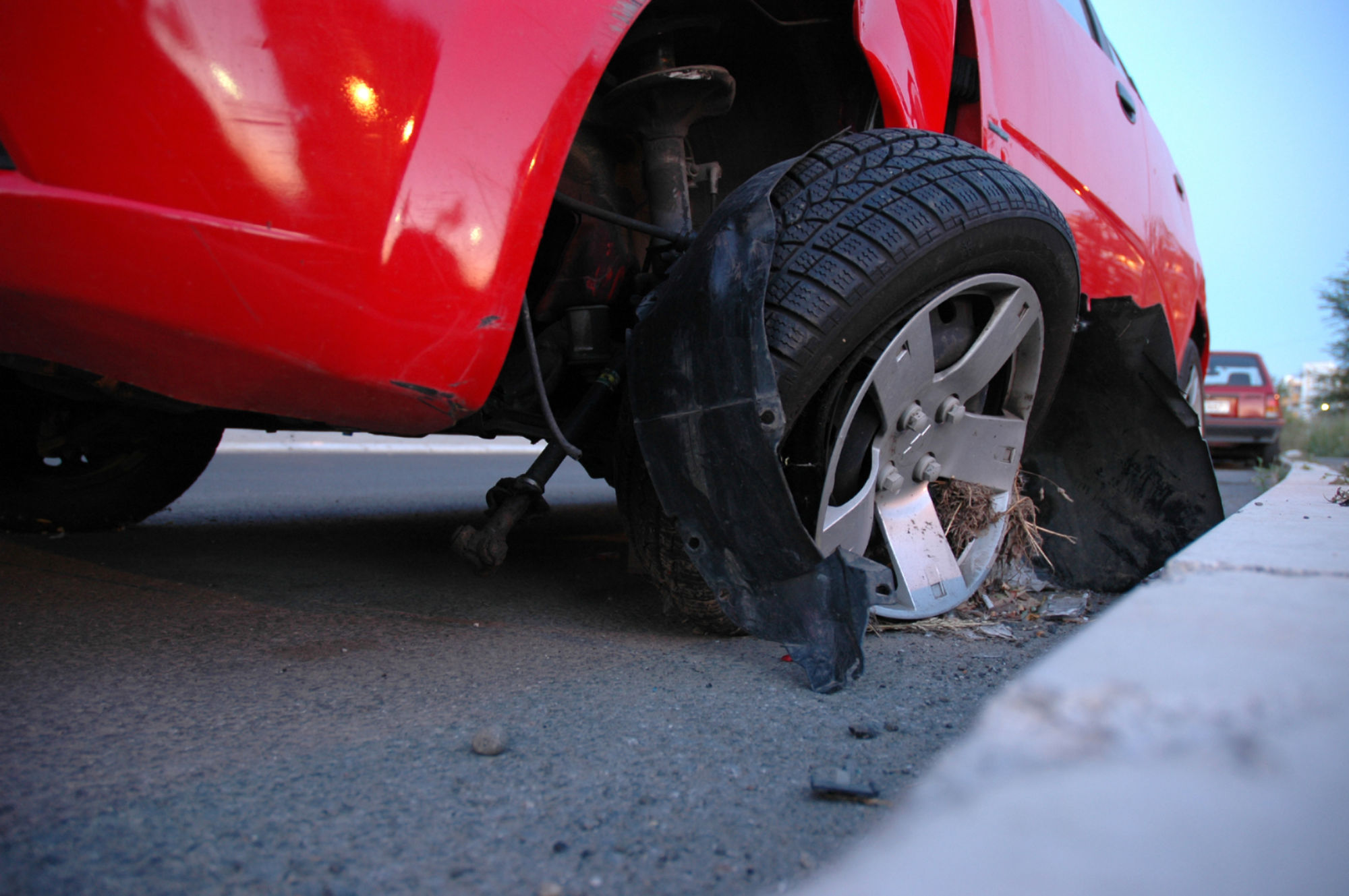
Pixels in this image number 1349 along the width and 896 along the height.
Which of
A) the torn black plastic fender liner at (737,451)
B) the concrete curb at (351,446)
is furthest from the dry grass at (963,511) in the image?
the concrete curb at (351,446)

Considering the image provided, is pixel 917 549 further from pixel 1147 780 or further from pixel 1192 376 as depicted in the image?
pixel 1192 376

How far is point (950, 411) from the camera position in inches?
72.1

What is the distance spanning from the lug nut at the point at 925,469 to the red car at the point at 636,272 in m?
0.01

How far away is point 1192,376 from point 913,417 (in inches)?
142

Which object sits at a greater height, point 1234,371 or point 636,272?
point 636,272

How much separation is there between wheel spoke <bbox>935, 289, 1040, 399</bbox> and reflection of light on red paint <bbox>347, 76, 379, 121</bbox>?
4.01ft

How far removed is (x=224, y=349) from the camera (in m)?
1.17

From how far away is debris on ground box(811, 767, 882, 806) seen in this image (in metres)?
1.05

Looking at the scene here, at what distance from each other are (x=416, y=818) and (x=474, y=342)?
0.69 metres

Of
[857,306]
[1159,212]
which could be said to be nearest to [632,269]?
[857,306]

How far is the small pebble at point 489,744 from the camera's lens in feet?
3.82

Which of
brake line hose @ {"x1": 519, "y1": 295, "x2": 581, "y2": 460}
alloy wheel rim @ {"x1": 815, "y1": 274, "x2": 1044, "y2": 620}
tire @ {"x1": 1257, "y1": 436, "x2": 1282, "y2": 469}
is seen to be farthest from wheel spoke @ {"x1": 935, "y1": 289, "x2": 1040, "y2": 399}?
tire @ {"x1": 1257, "y1": 436, "x2": 1282, "y2": 469}

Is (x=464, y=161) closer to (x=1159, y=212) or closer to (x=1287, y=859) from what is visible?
(x=1287, y=859)

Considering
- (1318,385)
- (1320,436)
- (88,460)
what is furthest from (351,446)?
(1318,385)
